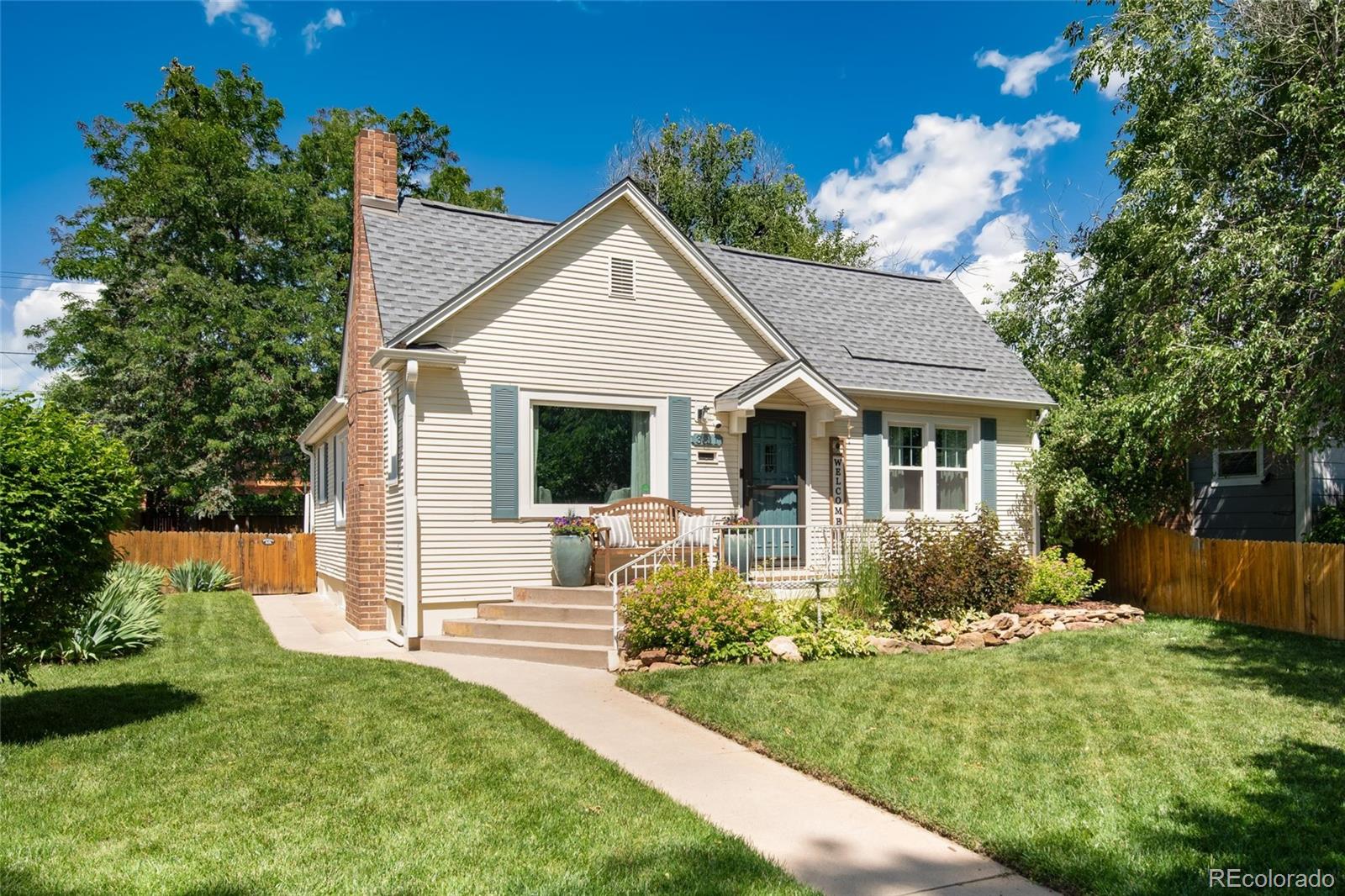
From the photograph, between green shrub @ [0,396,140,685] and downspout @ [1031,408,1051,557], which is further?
downspout @ [1031,408,1051,557]

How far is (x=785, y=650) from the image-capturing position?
357 inches

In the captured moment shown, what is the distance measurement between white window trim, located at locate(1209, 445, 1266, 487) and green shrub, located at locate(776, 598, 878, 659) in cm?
868

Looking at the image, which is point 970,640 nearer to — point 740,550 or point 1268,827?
point 740,550

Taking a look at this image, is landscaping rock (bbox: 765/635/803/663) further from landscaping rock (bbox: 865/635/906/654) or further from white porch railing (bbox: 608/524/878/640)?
white porch railing (bbox: 608/524/878/640)

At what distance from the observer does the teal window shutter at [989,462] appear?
14117mm

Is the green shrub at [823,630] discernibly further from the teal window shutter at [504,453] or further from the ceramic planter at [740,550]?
the teal window shutter at [504,453]

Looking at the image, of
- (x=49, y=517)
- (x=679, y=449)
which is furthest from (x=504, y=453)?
(x=49, y=517)

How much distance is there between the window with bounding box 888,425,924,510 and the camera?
13.7 m

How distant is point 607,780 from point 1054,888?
2.52 metres

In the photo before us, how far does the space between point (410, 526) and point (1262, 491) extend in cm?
1424

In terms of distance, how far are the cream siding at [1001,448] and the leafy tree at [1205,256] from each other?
1.27ft

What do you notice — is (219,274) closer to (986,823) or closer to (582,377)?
(582,377)

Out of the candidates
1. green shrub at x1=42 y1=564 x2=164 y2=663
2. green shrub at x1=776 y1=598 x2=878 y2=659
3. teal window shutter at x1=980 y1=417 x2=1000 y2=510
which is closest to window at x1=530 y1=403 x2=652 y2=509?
green shrub at x1=776 y1=598 x2=878 y2=659

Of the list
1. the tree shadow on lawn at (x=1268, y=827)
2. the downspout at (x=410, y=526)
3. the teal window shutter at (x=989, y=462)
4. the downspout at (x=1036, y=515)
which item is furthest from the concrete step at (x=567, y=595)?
the downspout at (x=1036, y=515)
